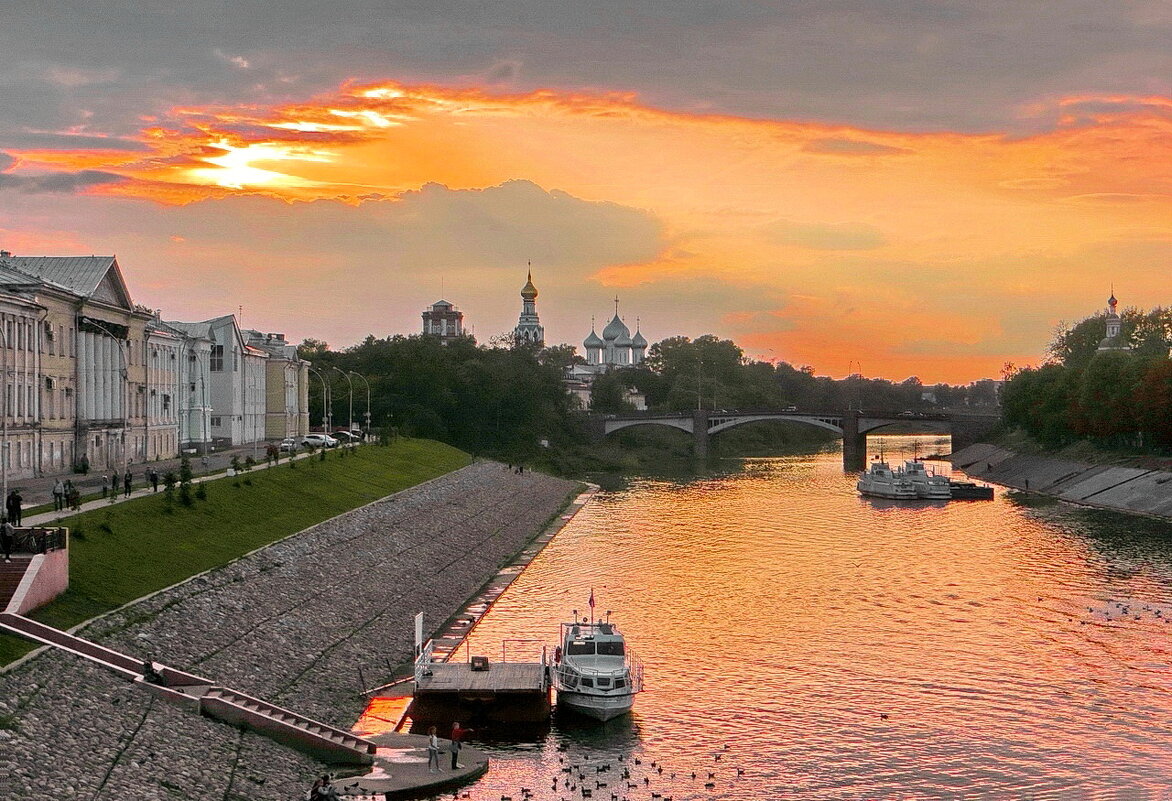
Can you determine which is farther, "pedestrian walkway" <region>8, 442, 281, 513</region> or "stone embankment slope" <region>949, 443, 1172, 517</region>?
"stone embankment slope" <region>949, 443, 1172, 517</region>

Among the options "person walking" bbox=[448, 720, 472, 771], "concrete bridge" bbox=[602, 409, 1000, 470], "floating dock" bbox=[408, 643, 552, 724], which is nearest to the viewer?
"person walking" bbox=[448, 720, 472, 771]

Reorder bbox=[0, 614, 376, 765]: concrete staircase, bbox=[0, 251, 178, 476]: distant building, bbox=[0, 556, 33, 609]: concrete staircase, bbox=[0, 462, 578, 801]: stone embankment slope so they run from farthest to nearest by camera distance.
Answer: bbox=[0, 251, 178, 476]: distant building, bbox=[0, 556, 33, 609]: concrete staircase, bbox=[0, 614, 376, 765]: concrete staircase, bbox=[0, 462, 578, 801]: stone embankment slope

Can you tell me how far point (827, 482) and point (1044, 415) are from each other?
2288 cm

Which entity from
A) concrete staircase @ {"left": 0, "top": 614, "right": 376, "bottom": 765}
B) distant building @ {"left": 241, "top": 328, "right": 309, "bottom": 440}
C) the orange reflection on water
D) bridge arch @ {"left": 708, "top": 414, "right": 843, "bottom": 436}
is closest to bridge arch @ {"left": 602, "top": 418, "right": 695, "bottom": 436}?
bridge arch @ {"left": 708, "top": 414, "right": 843, "bottom": 436}

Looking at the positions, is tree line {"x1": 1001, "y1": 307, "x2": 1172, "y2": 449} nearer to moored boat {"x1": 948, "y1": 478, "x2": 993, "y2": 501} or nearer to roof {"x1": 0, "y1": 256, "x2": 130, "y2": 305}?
moored boat {"x1": 948, "y1": 478, "x2": 993, "y2": 501}

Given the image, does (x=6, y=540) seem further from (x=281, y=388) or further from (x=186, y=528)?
(x=281, y=388)

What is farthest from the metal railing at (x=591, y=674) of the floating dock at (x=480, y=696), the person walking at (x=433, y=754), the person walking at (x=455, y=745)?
the person walking at (x=433, y=754)

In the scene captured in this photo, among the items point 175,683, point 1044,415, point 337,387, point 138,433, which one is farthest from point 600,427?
point 175,683

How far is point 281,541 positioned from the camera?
5919 centimetres

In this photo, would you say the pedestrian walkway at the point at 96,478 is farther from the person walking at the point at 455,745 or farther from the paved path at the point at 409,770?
Result: the person walking at the point at 455,745

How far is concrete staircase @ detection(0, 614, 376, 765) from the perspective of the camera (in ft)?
115

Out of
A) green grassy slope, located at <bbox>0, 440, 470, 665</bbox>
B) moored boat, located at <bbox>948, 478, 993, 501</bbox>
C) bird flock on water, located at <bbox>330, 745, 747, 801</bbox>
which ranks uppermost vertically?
green grassy slope, located at <bbox>0, 440, 470, 665</bbox>

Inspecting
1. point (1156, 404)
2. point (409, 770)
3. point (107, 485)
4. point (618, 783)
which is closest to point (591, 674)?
point (618, 783)

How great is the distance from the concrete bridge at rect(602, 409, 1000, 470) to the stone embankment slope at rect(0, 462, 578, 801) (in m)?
109
